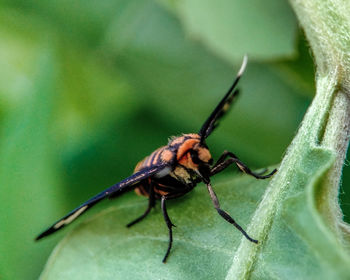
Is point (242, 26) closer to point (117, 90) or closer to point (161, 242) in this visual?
point (117, 90)

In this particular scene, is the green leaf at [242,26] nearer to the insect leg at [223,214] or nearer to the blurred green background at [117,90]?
the blurred green background at [117,90]

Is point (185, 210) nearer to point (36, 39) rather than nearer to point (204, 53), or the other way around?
point (204, 53)

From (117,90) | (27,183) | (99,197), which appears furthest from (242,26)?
(27,183)

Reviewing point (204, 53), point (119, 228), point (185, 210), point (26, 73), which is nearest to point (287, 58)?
point (204, 53)

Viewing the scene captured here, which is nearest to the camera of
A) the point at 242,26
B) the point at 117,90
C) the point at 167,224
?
the point at 167,224

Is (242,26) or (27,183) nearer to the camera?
(27,183)

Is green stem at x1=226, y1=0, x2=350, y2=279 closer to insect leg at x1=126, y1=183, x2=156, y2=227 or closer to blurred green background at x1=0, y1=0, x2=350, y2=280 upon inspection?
insect leg at x1=126, y1=183, x2=156, y2=227

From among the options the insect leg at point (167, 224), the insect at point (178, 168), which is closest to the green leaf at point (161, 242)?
the insect leg at point (167, 224)

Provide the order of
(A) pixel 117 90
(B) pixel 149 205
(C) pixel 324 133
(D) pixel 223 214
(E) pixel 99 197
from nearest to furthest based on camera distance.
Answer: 1. (C) pixel 324 133
2. (D) pixel 223 214
3. (E) pixel 99 197
4. (B) pixel 149 205
5. (A) pixel 117 90
